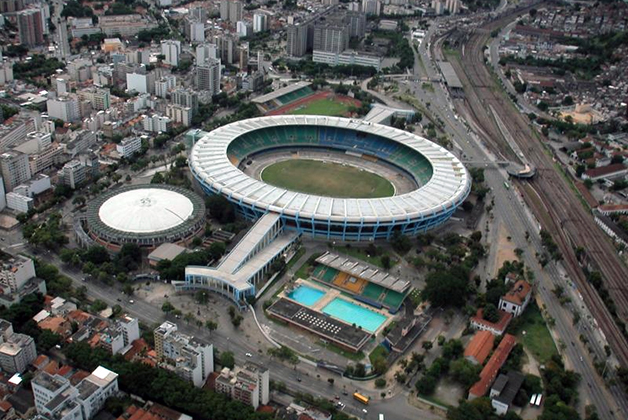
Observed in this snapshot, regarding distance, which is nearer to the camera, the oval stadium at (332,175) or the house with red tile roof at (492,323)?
the house with red tile roof at (492,323)

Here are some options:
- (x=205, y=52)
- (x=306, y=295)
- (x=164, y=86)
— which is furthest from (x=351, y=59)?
(x=306, y=295)

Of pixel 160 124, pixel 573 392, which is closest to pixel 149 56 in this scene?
pixel 160 124

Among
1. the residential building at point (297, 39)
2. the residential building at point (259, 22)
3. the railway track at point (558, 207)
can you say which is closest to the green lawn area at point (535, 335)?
the railway track at point (558, 207)

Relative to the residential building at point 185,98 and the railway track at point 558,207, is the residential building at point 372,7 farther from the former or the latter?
the residential building at point 185,98

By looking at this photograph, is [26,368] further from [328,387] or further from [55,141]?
[55,141]

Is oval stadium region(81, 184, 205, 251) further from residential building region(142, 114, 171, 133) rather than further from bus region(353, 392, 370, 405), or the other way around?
bus region(353, 392, 370, 405)

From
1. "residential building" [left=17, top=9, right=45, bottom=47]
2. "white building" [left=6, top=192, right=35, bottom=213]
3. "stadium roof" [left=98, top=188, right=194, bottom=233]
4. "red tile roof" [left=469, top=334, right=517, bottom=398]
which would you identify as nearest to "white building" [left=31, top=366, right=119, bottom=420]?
"stadium roof" [left=98, top=188, right=194, bottom=233]
